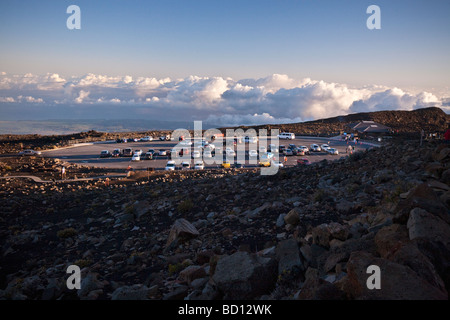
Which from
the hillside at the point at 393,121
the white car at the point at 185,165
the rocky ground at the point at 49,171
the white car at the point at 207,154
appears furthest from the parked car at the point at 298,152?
the hillside at the point at 393,121

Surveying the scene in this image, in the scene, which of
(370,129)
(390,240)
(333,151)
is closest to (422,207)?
(390,240)

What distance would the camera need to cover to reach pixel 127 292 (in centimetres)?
447

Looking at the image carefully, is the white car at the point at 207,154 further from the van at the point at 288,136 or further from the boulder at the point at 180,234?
the boulder at the point at 180,234

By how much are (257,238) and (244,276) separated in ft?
9.74

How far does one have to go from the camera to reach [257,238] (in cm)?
697

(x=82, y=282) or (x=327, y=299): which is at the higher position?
(x=327, y=299)

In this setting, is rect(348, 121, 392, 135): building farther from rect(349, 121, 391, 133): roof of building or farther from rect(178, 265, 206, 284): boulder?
rect(178, 265, 206, 284): boulder

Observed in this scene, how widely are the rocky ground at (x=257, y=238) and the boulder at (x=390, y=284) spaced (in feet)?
0.04

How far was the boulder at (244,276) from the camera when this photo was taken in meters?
4.00
